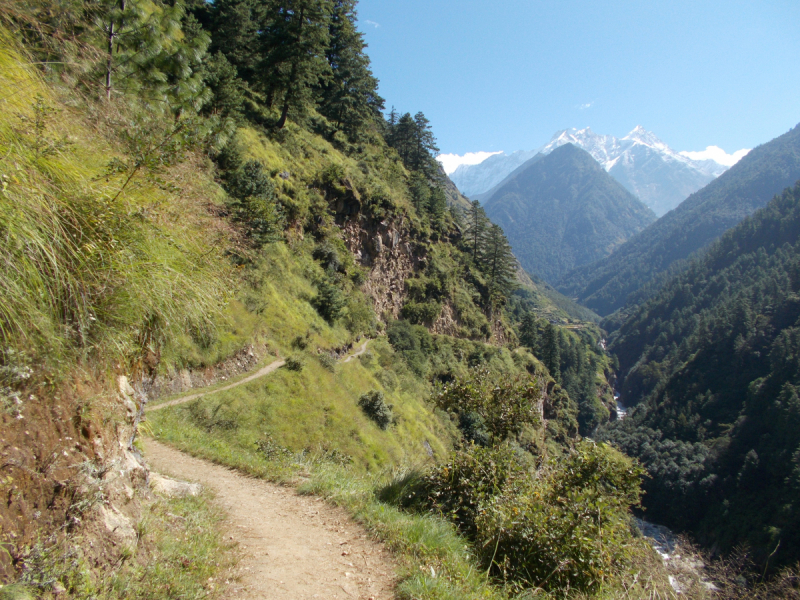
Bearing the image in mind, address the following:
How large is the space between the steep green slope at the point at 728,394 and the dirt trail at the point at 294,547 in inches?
1239

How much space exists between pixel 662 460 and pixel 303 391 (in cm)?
7806

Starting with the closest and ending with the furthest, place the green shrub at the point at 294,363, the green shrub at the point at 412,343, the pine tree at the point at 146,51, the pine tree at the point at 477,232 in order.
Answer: the pine tree at the point at 146,51 < the green shrub at the point at 294,363 < the green shrub at the point at 412,343 < the pine tree at the point at 477,232

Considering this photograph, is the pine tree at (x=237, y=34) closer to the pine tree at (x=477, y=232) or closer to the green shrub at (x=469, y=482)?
the green shrub at (x=469, y=482)

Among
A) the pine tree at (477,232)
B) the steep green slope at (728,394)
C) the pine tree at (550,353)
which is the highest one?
the pine tree at (477,232)

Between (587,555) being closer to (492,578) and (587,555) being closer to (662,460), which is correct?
(492,578)

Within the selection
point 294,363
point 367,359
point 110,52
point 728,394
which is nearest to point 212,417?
point 294,363

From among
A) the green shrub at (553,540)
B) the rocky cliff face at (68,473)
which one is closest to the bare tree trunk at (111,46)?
the rocky cliff face at (68,473)

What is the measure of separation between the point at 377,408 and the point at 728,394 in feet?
343

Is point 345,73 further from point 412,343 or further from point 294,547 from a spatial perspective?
point 294,547

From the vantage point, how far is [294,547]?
4.70m

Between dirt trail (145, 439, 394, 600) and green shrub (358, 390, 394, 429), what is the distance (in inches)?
461

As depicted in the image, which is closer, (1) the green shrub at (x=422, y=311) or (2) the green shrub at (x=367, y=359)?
(2) the green shrub at (x=367, y=359)

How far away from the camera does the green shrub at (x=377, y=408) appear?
727 inches

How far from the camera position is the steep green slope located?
5678cm
